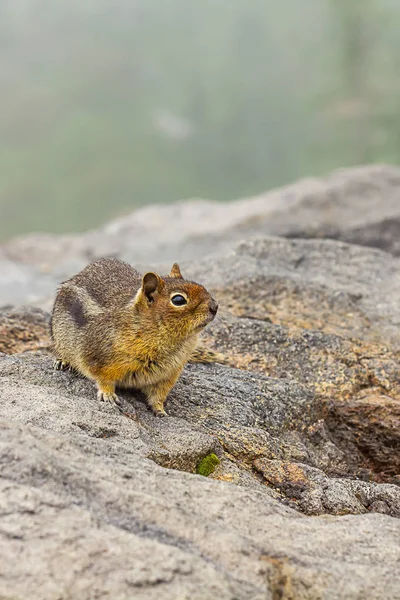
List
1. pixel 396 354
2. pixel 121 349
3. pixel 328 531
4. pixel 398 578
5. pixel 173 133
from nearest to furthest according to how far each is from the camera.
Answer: pixel 398 578
pixel 328 531
pixel 121 349
pixel 396 354
pixel 173 133

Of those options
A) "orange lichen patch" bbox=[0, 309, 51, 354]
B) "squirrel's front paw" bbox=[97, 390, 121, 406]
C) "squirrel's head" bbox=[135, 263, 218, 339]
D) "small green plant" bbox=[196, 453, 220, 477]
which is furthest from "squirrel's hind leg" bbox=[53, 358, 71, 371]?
"small green plant" bbox=[196, 453, 220, 477]

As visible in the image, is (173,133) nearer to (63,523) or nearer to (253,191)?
(253,191)

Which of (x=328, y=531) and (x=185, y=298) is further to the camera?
(x=185, y=298)

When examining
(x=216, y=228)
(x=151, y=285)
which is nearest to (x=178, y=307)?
(x=151, y=285)

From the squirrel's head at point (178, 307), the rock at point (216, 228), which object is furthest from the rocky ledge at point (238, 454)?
the rock at point (216, 228)

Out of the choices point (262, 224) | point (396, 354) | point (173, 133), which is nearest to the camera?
point (396, 354)

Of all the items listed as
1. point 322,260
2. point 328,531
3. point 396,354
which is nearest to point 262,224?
point 322,260

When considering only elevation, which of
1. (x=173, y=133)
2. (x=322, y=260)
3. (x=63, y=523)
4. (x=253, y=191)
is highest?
(x=173, y=133)

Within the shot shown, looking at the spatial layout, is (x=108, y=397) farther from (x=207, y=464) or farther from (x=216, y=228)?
(x=216, y=228)
